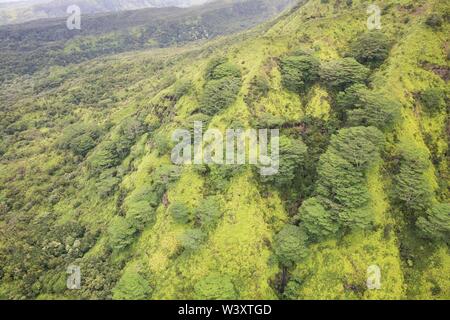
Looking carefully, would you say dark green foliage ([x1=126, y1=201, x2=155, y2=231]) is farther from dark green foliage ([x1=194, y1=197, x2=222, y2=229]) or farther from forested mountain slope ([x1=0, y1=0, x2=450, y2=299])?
dark green foliage ([x1=194, y1=197, x2=222, y2=229])

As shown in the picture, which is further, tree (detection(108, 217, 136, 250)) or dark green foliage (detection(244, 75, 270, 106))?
dark green foliage (detection(244, 75, 270, 106))

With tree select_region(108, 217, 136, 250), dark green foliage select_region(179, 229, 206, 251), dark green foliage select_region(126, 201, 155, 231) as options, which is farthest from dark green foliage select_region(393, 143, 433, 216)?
tree select_region(108, 217, 136, 250)

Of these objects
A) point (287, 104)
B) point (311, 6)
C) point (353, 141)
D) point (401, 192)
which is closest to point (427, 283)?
point (401, 192)

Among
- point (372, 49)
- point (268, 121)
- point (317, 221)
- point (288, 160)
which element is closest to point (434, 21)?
point (372, 49)

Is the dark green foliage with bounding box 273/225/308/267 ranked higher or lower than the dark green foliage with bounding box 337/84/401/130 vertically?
lower

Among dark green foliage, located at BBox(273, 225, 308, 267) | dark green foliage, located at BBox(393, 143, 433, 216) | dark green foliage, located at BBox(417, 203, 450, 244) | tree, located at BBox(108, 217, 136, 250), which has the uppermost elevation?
dark green foliage, located at BBox(393, 143, 433, 216)

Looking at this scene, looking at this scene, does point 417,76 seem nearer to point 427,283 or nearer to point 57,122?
point 427,283

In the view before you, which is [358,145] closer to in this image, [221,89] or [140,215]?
[221,89]
